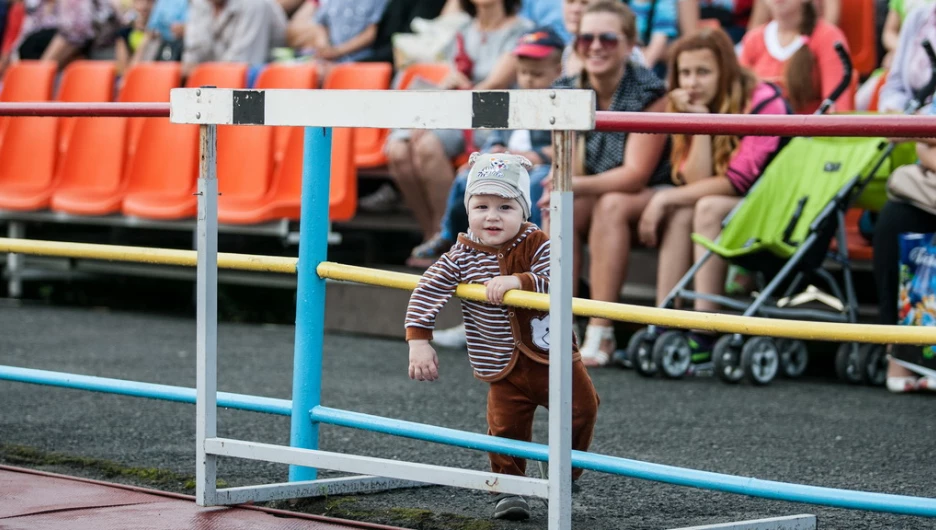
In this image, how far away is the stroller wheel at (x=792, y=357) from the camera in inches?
240

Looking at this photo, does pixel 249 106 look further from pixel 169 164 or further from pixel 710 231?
pixel 169 164

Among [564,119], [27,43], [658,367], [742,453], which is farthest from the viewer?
[27,43]

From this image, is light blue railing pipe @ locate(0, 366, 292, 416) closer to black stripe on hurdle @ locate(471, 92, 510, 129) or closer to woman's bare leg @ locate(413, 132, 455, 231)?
black stripe on hurdle @ locate(471, 92, 510, 129)

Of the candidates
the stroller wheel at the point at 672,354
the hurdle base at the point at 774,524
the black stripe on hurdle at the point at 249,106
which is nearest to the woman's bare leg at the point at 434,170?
the stroller wheel at the point at 672,354

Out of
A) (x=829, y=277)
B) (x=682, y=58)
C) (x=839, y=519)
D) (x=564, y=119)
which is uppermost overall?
(x=682, y=58)

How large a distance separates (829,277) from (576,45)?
1609 mm

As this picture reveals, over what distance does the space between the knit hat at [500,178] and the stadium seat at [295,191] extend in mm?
4052

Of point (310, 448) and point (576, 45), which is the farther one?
point (576, 45)

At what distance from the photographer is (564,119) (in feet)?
8.79

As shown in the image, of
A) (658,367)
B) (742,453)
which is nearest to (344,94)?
(742,453)

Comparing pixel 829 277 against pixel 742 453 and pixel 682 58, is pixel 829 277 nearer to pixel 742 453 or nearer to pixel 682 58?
pixel 682 58

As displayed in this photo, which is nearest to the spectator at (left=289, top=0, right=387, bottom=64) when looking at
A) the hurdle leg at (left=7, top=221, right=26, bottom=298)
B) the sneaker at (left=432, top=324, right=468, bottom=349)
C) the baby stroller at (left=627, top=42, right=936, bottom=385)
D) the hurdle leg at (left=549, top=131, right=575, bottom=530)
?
the hurdle leg at (left=7, top=221, right=26, bottom=298)

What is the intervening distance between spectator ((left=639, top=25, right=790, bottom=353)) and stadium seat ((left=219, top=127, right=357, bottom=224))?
1.85m

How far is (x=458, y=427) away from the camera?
481cm
